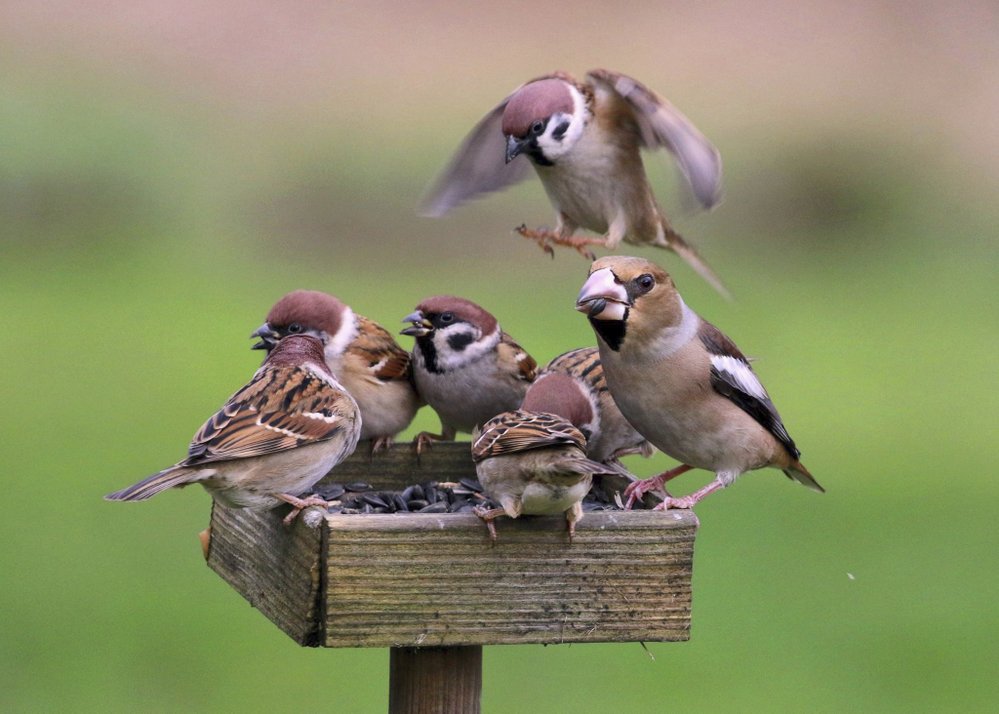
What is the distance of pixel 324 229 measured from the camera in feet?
51.5

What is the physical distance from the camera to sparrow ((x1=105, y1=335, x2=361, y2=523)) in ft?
13.4

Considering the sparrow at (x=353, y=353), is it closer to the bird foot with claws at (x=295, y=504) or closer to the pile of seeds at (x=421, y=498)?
the pile of seeds at (x=421, y=498)

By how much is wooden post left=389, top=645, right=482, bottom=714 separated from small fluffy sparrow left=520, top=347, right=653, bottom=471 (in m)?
0.72

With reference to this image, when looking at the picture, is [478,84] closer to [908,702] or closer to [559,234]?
[908,702]

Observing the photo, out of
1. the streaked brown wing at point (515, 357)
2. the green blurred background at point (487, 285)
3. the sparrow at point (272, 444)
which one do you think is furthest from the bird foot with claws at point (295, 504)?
the green blurred background at point (487, 285)

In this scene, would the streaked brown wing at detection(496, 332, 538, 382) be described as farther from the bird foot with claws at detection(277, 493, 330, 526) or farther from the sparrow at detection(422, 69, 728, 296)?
the bird foot with claws at detection(277, 493, 330, 526)

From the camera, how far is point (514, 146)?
5.23 metres

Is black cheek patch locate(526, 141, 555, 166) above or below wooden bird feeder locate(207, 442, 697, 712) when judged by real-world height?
above

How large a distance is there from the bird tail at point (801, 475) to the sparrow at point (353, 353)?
116 centimetres

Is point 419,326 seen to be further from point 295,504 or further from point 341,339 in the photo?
point 295,504

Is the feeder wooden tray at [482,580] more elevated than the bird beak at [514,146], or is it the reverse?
the bird beak at [514,146]

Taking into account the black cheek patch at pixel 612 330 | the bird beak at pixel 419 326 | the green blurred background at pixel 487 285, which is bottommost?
the green blurred background at pixel 487 285

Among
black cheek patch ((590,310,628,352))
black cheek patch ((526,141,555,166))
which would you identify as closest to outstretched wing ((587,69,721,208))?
black cheek patch ((526,141,555,166))

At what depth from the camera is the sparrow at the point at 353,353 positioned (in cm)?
493
